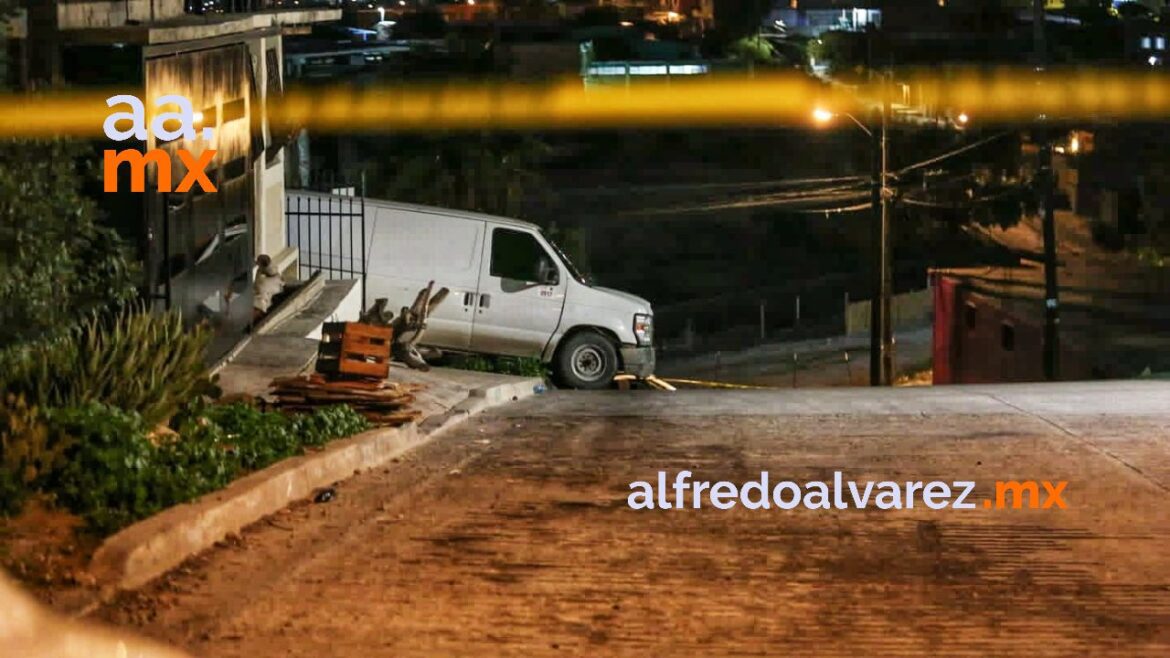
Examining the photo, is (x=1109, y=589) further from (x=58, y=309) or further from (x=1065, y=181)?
(x=1065, y=181)

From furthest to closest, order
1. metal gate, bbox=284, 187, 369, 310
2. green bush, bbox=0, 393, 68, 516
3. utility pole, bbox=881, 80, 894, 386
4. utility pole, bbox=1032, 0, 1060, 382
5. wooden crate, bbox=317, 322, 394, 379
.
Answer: utility pole, bbox=1032, 0, 1060, 382 → utility pole, bbox=881, 80, 894, 386 → metal gate, bbox=284, 187, 369, 310 → wooden crate, bbox=317, 322, 394, 379 → green bush, bbox=0, 393, 68, 516

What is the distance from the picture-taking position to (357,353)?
50.8 ft

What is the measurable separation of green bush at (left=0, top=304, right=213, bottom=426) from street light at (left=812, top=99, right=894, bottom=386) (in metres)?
18.7

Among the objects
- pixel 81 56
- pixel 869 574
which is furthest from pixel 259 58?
pixel 869 574

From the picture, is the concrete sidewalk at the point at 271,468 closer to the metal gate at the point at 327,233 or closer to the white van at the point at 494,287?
the white van at the point at 494,287

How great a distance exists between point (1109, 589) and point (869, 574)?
1199mm

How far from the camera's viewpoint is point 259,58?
21297mm

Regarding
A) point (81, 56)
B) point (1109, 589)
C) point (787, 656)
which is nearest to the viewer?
point (787, 656)

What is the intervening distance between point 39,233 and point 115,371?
4.34 ft

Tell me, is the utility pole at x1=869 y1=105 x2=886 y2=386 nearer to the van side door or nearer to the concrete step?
the van side door

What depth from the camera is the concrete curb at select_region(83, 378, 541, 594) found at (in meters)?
8.14

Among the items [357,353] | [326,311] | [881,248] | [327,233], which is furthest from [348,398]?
[881,248]

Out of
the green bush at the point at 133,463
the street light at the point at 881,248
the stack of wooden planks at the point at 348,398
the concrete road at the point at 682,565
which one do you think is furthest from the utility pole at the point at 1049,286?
the green bush at the point at 133,463

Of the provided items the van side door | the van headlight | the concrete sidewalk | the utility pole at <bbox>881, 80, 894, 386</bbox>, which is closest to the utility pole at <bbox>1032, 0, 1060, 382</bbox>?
the utility pole at <bbox>881, 80, 894, 386</bbox>
